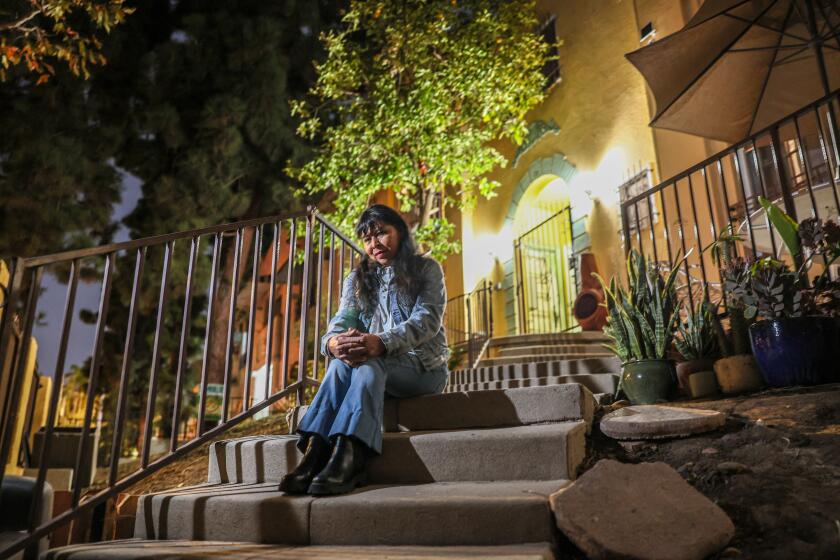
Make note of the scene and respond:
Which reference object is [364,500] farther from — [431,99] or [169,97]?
[169,97]

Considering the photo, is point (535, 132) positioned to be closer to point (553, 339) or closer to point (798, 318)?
point (553, 339)

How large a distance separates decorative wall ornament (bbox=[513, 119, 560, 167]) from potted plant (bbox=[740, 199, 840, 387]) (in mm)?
6988

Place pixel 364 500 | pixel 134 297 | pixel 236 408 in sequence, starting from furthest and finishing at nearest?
pixel 236 408 → pixel 134 297 → pixel 364 500

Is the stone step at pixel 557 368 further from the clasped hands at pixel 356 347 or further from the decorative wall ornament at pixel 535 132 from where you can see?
the decorative wall ornament at pixel 535 132

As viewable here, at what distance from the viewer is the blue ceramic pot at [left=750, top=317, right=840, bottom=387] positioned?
2.69 metres

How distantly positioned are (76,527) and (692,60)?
5.70 metres

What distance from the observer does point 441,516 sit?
1853mm

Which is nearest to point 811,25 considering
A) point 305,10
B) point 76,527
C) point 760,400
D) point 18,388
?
point 760,400

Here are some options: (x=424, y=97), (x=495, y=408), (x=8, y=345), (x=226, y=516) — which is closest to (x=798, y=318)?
(x=495, y=408)

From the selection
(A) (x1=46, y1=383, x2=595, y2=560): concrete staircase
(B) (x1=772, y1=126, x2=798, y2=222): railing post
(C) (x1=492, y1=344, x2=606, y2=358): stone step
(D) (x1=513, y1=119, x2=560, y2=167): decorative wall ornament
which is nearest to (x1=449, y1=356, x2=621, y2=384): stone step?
(C) (x1=492, y1=344, x2=606, y2=358): stone step

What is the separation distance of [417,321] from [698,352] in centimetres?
180

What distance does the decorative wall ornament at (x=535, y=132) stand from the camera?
31.4ft

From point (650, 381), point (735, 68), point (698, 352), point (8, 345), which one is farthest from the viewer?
point (735, 68)

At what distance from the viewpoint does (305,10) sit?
11.8 metres
